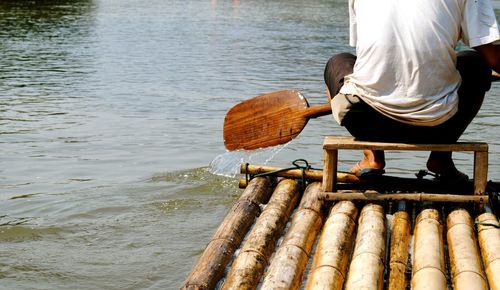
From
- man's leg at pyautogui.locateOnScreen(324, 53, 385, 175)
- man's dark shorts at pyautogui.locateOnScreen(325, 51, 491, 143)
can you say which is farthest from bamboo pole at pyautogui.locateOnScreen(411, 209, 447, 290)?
man's leg at pyautogui.locateOnScreen(324, 53, 385, 175)

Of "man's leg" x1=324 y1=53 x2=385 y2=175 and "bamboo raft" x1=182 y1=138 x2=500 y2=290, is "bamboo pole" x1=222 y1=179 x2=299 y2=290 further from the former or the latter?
"man's leg" x1=324 y1=53 x2=385 y2=175

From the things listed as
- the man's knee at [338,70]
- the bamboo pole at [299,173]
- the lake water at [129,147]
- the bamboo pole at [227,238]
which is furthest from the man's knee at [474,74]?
the lake water at [129,147]

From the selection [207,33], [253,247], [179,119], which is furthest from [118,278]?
[207,33]

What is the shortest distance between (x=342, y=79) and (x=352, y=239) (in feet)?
3.50

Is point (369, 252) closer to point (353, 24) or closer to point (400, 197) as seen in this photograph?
point (400, 197)

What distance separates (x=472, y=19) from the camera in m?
5.03

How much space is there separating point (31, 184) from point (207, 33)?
16.5m

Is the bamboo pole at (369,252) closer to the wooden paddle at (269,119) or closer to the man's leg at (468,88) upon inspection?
the man's leg at (468,88)

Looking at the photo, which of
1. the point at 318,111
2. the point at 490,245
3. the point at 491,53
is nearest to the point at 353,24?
the point at 318,111

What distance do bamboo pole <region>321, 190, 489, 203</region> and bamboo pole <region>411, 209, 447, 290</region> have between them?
8 cm

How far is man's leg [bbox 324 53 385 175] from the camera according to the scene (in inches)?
223

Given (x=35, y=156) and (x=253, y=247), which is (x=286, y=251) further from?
(x=35, y=156)

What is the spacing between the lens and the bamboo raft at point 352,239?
4348mm

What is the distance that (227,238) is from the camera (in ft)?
16.5
